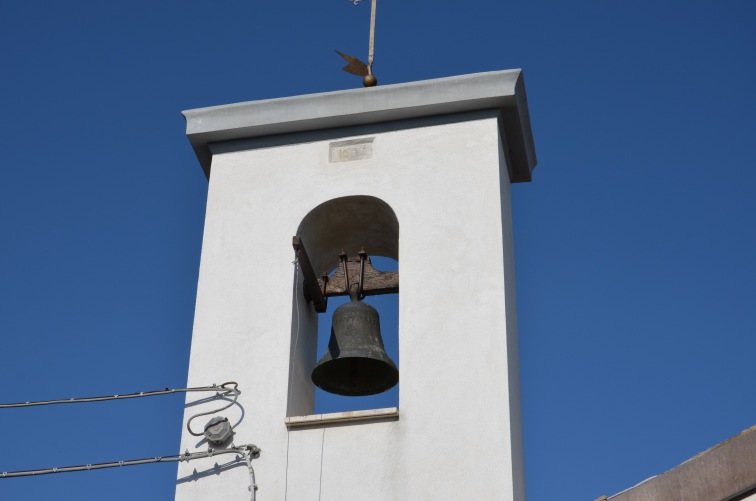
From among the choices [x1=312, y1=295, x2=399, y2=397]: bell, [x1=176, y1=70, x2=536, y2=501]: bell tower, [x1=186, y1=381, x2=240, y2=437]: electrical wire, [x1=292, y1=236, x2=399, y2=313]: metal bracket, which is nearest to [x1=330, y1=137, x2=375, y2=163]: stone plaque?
[x1=176, y1=70, x2=536, y2=501]: bell tower

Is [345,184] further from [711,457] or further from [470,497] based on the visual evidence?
[711,457]

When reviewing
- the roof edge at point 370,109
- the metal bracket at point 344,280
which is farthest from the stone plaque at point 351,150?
the metal bracket at point 344,280

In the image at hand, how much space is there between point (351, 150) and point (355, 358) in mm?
1392

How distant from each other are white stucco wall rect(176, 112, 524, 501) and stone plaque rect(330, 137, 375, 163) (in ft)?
0.16

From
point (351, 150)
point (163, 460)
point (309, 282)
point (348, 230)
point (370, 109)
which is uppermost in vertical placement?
point (370, 109)

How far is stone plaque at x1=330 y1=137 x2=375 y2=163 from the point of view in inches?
412

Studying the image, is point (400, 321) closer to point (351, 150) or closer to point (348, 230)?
point (348, 230)

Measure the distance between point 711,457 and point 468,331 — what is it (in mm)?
1822

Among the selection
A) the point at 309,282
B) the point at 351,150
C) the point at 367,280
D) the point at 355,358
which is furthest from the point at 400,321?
the point at 351,150

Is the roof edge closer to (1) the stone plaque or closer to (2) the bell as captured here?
(1) the stone plaque

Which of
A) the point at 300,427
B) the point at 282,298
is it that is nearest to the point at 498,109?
the point at 282,298

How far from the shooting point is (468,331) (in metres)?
9.47

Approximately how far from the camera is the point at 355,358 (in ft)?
32.7

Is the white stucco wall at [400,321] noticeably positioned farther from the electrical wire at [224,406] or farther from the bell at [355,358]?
the bell at [355,358]
